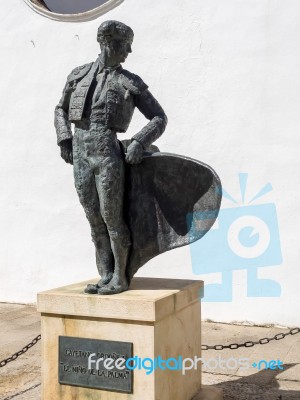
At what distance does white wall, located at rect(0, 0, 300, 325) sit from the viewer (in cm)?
573

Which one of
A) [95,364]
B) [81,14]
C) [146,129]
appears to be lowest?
[95,364]

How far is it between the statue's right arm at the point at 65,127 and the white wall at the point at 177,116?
9.62 ft

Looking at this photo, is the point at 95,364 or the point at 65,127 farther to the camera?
the point at 65,127

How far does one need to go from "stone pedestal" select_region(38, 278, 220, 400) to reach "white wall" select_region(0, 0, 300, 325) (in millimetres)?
2680

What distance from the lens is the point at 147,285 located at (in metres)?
3.44

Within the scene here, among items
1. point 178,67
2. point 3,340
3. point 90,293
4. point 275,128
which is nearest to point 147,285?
point 90,293

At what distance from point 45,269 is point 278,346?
3350mm

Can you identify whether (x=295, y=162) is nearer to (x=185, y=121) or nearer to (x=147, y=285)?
(x=185, y=121)

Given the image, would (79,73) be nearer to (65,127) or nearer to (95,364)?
(65,127)

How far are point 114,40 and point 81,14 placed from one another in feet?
12.5

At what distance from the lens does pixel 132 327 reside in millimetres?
2936
